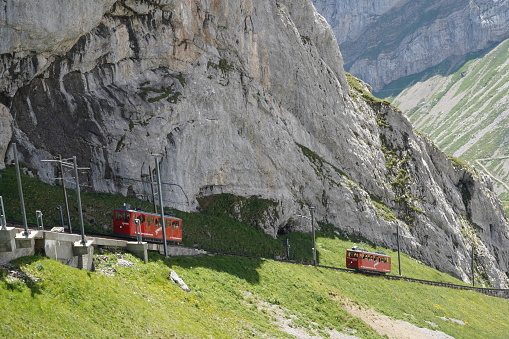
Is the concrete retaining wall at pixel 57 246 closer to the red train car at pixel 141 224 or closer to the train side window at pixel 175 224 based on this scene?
the red train car at pixel 141 224

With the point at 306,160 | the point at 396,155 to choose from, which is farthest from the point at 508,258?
the point at 306,160

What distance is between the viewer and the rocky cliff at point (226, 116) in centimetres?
5303

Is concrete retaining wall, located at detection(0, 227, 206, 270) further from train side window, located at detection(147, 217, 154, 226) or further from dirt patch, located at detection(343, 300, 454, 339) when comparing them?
dirt patch, located at detection(343, 300, 454, 339)

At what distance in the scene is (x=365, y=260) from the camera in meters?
64.7

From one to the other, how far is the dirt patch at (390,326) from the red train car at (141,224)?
15644 mm

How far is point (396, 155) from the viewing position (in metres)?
102

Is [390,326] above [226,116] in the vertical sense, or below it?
below

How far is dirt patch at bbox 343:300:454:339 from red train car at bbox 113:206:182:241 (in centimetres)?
1564

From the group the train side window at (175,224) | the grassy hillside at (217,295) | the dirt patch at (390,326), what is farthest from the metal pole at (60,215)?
the dirt patch at (390,326)

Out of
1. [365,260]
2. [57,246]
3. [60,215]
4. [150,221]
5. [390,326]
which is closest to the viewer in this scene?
[57,246]

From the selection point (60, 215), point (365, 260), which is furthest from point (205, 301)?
point (365, 260)

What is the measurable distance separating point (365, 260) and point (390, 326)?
1872 cm

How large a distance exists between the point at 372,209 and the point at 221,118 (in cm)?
3169

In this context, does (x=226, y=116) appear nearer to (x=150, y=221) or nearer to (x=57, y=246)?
(x=150, y=221)
